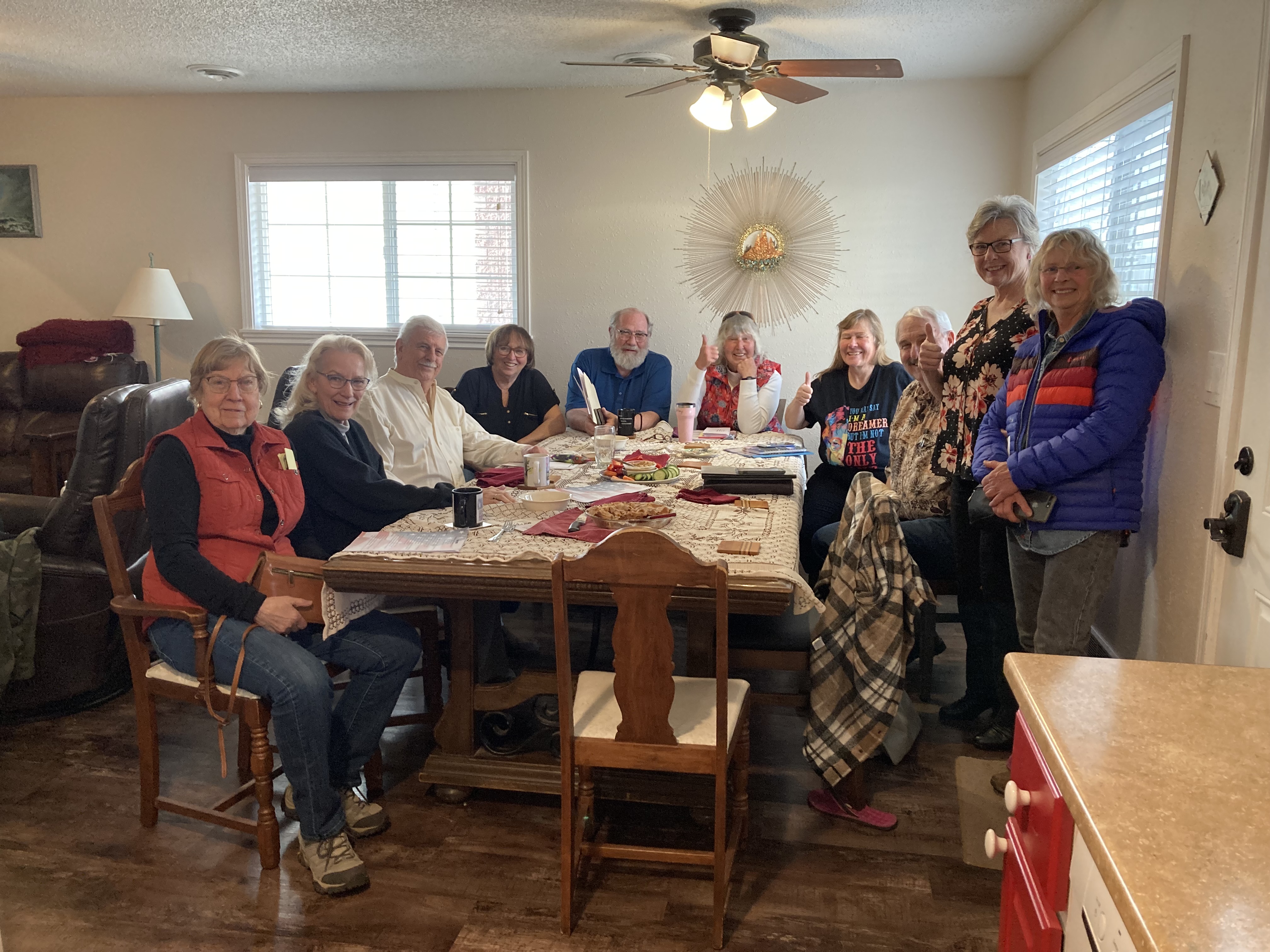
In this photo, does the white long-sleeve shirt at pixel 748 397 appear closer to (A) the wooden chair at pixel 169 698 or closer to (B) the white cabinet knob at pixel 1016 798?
(A) the wooden chair at pixel 169 698

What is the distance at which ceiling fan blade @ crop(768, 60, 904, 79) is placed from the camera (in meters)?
3.21

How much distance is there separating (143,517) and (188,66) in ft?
9.21

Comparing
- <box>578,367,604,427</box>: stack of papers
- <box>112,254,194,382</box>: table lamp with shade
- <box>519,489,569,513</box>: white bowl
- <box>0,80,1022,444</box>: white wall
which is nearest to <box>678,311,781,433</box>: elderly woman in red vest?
<box>578,367,604,427</box>: stack of papers

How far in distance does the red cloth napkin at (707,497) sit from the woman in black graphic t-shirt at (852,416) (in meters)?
0.99

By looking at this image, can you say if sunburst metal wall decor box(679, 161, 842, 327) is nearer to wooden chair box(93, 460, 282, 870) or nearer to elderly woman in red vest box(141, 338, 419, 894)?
elderly woman in red vest box(141, 338, 419, 894)

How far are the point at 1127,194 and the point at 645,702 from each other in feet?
8.50

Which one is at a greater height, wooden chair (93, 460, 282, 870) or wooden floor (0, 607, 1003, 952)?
wooden chair (93, 460, 282, 870)

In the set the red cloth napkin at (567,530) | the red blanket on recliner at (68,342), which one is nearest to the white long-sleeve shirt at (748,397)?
the red cloth napkin at (567,530)

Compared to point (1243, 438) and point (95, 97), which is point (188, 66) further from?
point (1243, 438)

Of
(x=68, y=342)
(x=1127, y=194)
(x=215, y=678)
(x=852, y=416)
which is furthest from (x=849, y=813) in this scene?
(x=68, y=342)

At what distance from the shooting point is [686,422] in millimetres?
3873

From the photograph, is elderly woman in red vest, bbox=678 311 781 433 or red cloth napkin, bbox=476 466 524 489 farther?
elderly woman in red vest, bbox=678 311 781 433

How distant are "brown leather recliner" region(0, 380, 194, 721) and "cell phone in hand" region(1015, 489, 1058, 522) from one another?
2.49 meters

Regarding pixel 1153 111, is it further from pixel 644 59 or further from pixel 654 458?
pixel 644 59
